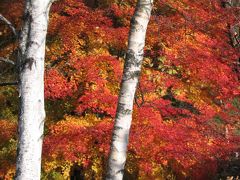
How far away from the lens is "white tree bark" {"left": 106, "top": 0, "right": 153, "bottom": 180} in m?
4.70

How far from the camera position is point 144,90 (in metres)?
9.55

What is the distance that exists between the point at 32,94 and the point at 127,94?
153 centimetres

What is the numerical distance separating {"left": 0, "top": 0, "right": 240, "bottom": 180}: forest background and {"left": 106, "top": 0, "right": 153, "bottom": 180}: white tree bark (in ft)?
Result: 12.7

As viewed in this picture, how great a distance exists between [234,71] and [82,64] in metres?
4.10

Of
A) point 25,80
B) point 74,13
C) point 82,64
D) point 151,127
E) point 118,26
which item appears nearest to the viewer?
point 25,80

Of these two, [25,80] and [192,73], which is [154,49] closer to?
[192,73]

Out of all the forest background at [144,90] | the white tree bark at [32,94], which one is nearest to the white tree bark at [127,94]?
the white tree bark at [32,94]

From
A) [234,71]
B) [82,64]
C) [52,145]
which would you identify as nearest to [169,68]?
[234,71]

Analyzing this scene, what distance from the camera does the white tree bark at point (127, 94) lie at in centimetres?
470

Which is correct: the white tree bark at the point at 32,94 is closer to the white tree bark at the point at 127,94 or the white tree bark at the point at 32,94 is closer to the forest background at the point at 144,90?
the white tree bark at the point at 127,94

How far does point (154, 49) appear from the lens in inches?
425

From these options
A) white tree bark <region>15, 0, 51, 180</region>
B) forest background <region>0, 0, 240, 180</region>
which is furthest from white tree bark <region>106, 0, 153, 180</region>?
forest background <region>0, 0, 240, 180</region>

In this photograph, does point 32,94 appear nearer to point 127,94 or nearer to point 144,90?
point 127,94

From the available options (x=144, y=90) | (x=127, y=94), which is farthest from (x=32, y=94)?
(x=144, y=90)
